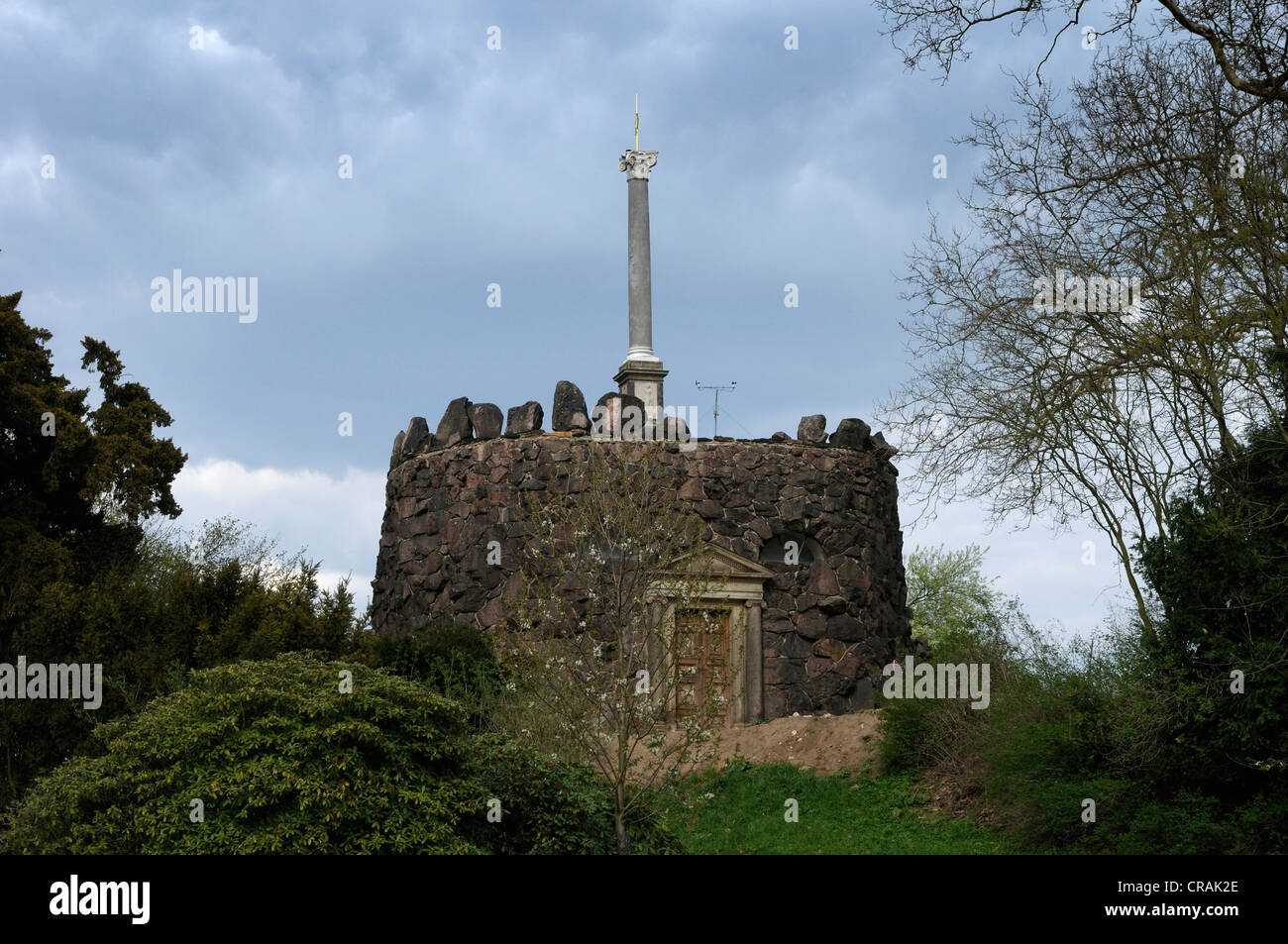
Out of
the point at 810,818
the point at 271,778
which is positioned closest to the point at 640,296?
the point at 810,818

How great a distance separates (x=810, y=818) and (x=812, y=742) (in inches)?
121

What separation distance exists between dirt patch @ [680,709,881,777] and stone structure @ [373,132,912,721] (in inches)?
63.8

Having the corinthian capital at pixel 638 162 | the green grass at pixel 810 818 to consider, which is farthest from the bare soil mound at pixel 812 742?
the corinthian capital at pixel 638 162

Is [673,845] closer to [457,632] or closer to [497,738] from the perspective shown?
[497,738]

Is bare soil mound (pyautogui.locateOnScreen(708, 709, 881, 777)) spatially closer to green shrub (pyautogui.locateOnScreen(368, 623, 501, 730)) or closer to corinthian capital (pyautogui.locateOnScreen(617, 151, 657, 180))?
green shrub (pyautogui.locateOnScreen(368, 623, 501, 730))

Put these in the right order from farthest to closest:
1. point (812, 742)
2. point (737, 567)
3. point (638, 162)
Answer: point (638, 162), point (737, 567), point (812, 742)

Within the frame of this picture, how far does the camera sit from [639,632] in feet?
38.2

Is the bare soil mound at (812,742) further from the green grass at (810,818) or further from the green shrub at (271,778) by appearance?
the green shrub at (271,778)

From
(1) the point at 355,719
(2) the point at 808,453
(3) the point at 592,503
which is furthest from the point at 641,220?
(1) the point at 355,719

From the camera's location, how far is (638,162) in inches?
931

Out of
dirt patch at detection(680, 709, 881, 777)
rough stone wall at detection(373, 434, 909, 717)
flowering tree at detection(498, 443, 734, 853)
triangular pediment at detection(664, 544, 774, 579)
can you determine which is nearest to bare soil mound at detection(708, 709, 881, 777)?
dirt patch at detection(680, 709, 881, 777)

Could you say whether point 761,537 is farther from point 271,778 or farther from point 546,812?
point 271,778

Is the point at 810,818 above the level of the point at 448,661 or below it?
below

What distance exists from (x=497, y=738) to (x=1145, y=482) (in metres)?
7.22
